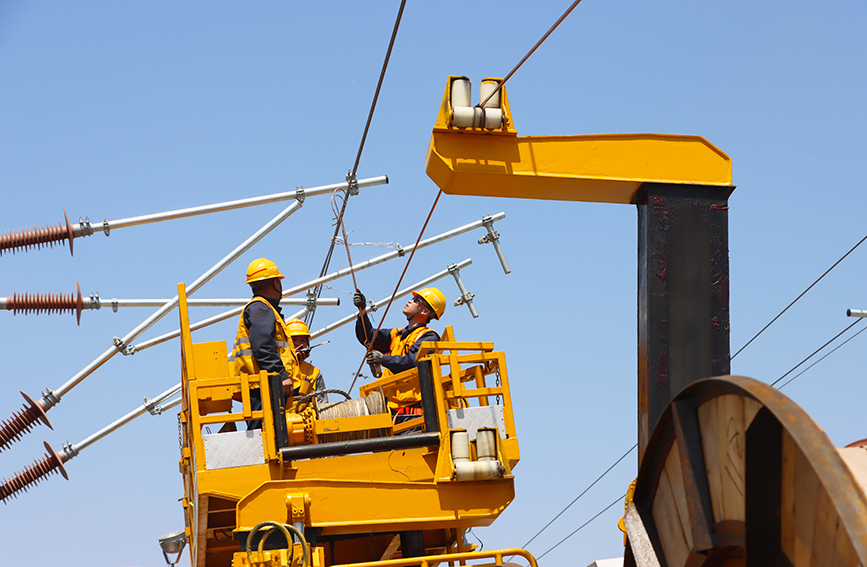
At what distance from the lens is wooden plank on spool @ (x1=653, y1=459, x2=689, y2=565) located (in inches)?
167

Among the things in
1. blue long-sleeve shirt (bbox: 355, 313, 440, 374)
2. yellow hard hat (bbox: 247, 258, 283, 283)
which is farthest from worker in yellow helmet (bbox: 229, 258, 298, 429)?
blue long-sleeve shirt (bbox: 355, 313, 440, 374)

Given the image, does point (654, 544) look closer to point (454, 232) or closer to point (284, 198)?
point (284, 198)

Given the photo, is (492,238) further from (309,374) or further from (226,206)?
(309,374)

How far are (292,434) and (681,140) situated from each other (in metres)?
4.04

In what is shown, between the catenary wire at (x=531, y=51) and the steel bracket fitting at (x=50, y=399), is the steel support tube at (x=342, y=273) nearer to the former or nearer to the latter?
the steel bracket fitting at (x=50, y=399)

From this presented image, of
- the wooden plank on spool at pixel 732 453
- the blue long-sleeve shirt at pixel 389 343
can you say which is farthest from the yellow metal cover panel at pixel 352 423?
the wooden plank on spool at pixel 732 453

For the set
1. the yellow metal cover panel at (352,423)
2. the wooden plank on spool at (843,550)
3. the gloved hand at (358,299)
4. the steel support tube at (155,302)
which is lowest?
the wooden plank on spool at (843,550)

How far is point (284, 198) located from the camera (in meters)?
14.5

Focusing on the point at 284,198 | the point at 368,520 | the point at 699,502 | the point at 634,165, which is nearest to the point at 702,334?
the point at 634,165

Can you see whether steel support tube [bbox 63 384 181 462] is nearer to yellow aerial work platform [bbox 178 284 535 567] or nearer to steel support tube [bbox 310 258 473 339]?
steel support tube [bbox 310 258 473 339]

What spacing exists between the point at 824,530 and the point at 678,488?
1257 mm

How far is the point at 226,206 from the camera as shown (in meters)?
14.2

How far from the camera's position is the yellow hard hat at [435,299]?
10727mm

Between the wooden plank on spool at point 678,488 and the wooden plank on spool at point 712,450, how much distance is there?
14 centimetres
